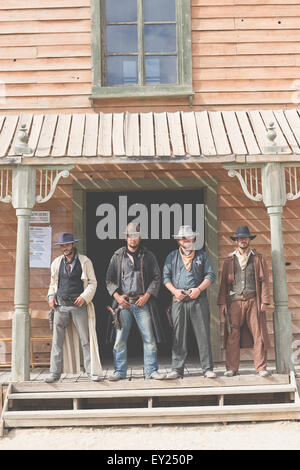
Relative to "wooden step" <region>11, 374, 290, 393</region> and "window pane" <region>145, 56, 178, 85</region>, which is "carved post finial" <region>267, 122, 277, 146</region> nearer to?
"window pane" <region>145, 56, 178, 85</region>

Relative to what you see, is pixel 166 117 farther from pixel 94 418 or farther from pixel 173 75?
pixel 94 418

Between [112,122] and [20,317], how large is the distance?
291cm

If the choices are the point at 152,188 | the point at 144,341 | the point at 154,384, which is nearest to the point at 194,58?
the point at 152,188

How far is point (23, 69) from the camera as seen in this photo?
25.6 feet

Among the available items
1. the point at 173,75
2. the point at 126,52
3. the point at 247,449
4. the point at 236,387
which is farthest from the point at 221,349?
the point at 126,52

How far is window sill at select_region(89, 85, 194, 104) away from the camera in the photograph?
25.2ft

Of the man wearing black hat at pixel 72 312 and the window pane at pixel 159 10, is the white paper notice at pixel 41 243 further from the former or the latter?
the window pane at pixel 159 10

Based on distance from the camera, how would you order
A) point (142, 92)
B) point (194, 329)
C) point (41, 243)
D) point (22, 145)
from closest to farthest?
1. point (194, 329)
2. point (22, 145)
3. point (41, 243)
4. point (142, 92)

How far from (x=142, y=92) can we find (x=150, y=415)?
4630 mm

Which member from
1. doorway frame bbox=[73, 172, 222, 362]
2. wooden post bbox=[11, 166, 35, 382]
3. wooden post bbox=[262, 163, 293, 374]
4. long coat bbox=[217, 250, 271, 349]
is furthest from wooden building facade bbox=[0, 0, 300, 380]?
long coat bbox=[217, 250, 271, 349]

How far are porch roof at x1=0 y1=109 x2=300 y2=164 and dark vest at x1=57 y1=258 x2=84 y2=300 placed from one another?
133 centimetres

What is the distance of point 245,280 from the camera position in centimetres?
621

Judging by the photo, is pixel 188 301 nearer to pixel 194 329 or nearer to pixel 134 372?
pixel 194 329

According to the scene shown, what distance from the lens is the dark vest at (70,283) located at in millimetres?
6164
